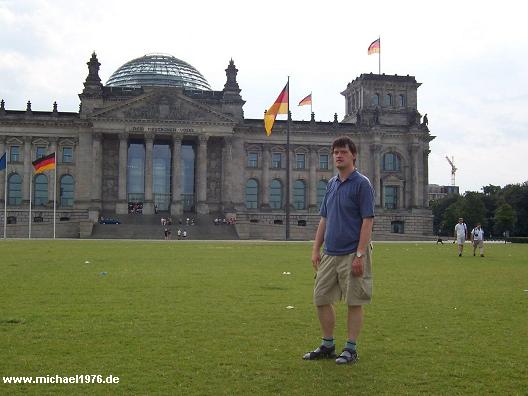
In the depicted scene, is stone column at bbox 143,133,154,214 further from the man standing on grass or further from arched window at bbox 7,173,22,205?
the man standing on grass

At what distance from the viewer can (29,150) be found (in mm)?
96000

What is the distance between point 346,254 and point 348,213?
0.61 m

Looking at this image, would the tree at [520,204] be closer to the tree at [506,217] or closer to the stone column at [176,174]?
the tree at [506,217]

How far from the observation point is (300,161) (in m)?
105

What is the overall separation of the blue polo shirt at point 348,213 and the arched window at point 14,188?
91891mm

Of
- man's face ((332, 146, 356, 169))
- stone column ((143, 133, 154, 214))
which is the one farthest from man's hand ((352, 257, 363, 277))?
stone column ((143, 133, 154, 214))

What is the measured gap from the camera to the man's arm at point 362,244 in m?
9.86

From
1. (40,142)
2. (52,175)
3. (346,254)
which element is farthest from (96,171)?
(346,254)

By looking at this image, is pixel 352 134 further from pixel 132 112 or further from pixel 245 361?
pixel 245 361

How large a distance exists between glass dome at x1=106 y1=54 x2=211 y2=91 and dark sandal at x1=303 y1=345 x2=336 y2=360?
10064 cm

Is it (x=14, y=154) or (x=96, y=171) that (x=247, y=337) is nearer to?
(x=96, y=171)

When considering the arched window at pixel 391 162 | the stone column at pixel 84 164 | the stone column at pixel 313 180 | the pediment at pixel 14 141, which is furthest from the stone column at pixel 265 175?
the pediment at pixel 14 141

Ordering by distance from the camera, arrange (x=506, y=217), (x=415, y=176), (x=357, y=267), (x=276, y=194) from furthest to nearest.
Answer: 1. (x=506, y=217)
2. (x=415, y=176)
3. (x=276, y=194)
4. (x=357, y=267)

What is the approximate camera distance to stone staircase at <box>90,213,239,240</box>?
79.6m
